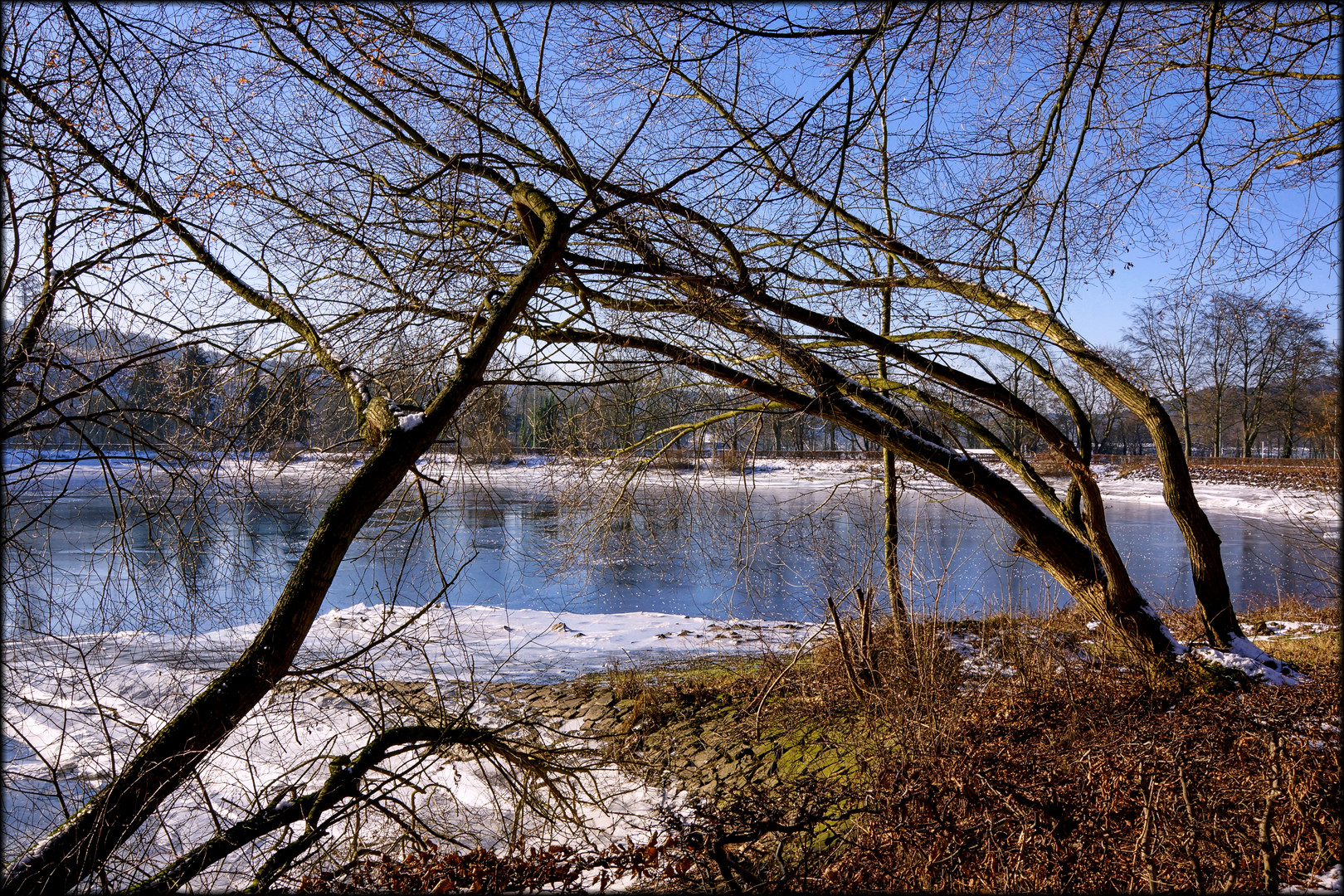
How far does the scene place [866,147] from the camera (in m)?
4.79

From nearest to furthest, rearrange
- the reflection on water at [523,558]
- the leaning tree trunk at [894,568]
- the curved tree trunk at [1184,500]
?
the reflection on water at [523,558] < the leaning tree trunk at [894,568] < the curved tree trunk at [1184,500]

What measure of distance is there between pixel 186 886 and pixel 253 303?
3276 millimetres

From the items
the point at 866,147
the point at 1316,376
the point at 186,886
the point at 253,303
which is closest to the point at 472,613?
the point at 253,303

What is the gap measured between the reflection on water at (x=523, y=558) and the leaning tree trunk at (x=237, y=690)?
23.6 inches

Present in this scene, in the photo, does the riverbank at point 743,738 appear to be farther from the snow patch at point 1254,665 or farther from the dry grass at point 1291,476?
the dry grass at point 1291,476

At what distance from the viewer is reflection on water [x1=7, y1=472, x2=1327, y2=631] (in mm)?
4199

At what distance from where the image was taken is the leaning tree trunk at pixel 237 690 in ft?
8.67

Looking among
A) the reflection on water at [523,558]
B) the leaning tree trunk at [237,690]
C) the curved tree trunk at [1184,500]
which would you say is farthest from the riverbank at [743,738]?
the curved tree trunk at [1184,500]

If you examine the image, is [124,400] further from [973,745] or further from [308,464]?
[973,745]

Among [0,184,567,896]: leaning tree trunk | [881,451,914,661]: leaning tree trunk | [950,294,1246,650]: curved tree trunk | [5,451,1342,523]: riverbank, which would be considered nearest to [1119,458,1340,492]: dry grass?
[5,451,1342,523]: riverbank

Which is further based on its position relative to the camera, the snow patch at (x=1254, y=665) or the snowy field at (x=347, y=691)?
Answer: the snow patch at (x=1254, y=665)

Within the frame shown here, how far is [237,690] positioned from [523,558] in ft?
20.5

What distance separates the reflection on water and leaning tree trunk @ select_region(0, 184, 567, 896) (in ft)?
1.97

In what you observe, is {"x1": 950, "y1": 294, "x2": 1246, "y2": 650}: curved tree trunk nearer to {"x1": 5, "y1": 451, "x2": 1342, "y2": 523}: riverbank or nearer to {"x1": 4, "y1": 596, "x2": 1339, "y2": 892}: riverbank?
{"x1": 4, "y1": 596, "x2": 1339, "y2": 892}: riverbank
